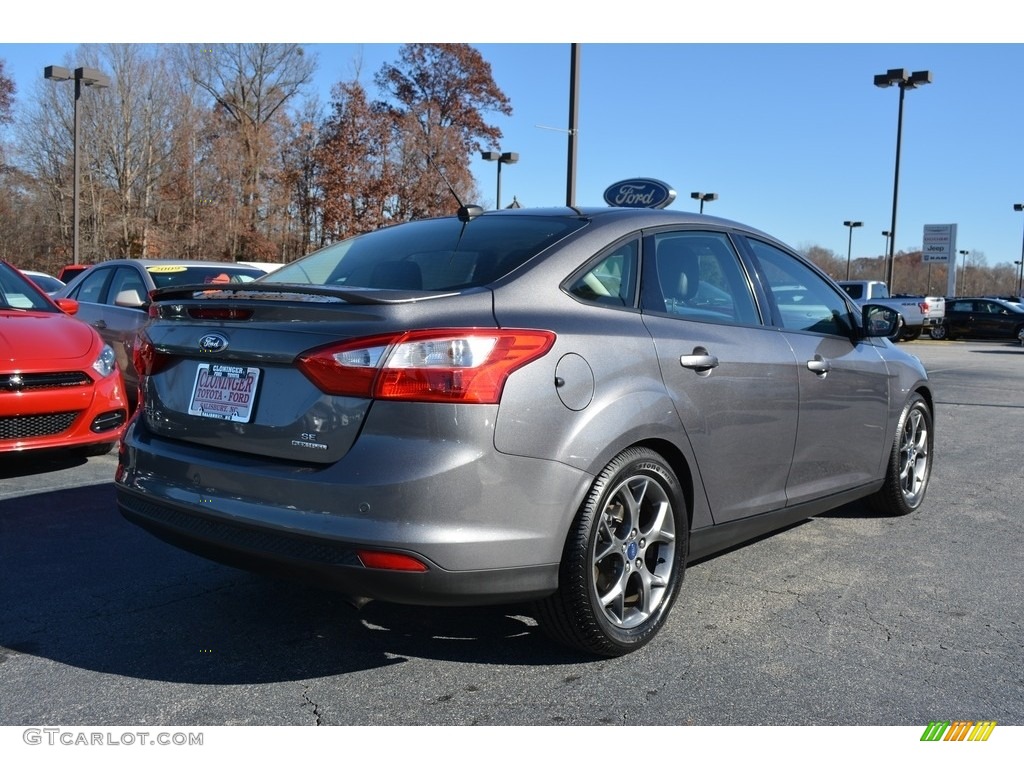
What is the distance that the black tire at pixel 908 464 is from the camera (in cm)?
528

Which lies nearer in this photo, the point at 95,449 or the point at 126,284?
the point at 95,449

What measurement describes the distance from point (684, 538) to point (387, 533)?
1.31 metres

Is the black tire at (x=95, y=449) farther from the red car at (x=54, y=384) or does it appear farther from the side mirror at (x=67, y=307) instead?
the side mirror at (x=67, y=307)

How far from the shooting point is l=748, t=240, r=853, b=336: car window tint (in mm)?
4391

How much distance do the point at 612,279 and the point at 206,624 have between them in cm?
203

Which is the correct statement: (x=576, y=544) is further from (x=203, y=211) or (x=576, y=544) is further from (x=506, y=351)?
(x=203, y=211)

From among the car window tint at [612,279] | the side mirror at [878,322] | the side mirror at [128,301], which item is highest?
the car window tint at [612,279]

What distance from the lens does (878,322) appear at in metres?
5.02

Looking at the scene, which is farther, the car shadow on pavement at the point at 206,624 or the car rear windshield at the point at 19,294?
the car rear windshield at the point at 19,294

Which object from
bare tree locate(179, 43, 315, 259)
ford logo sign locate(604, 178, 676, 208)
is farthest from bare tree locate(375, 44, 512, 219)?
ford logo sign locate(604, 178, 676, 208)

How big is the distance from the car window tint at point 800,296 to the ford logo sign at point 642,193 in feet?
19.7

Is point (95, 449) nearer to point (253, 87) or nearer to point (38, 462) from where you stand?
point (38, 462)

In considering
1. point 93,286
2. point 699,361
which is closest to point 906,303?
point 93,286

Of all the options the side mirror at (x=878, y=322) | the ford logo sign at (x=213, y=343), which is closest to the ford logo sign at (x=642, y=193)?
the side mirror at (x=878, y=322)
